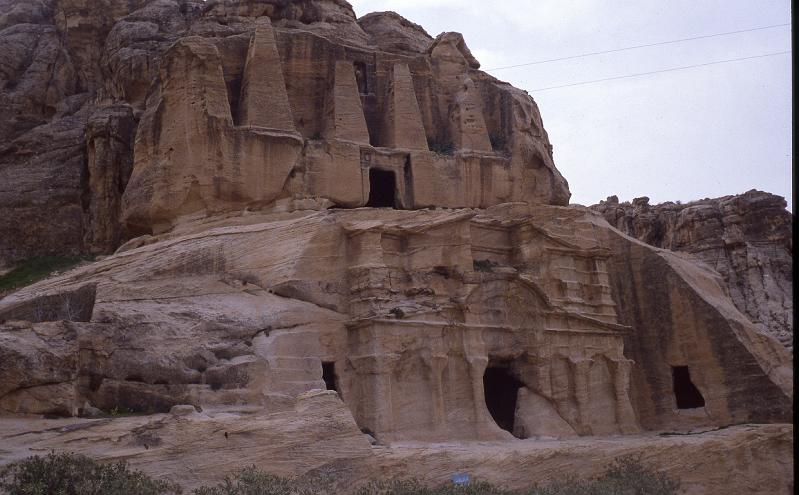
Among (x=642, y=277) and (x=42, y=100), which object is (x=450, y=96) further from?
(x=42, y=100)

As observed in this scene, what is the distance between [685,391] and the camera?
34.1 meters

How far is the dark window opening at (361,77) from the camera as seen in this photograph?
1524 inches

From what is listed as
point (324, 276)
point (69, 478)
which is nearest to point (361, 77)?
point (324, 276)

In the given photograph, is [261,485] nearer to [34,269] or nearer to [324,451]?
[324,451]

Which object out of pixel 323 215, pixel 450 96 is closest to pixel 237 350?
pixel 323 215

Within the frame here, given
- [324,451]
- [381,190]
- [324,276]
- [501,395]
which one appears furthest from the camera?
[381,190]

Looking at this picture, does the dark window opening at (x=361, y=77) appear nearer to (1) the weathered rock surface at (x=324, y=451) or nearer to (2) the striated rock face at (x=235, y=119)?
(2) the striated rock face at (x=235, y=119)

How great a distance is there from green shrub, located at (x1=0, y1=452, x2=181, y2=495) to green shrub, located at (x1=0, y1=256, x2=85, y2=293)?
60.9 ft

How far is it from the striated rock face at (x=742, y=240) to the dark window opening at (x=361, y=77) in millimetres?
26221

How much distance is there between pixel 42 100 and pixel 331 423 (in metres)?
29.4

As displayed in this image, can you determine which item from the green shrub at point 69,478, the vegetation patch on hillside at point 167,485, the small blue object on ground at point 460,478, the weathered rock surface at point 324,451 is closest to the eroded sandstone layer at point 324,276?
the weathered rock surface at point 324,451

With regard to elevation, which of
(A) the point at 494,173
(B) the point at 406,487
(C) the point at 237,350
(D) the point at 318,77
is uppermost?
(D) the point at 318,77

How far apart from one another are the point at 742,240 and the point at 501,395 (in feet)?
93.8

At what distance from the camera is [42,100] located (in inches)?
1695
